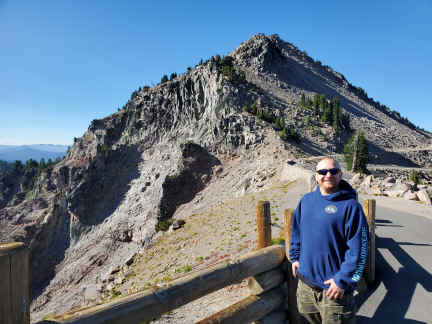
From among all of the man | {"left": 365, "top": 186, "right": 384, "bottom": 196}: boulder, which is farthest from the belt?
{"left": 365, "top": 186, "right": 384, "bottom": 196}: boulder

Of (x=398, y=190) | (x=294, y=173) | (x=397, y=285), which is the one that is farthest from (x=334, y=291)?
(x=294, y=173)

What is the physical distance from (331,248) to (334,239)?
0.46 ft

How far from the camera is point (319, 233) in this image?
3418mm

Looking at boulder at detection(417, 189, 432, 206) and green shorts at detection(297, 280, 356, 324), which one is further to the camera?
boulder at detection(417, 189, 432, 206)

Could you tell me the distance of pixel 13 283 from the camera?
2029 millimetres

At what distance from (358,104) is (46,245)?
92.9 m

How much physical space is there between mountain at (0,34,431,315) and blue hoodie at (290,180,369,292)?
2535 centimetres

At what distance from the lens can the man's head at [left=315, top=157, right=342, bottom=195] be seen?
11.2ft

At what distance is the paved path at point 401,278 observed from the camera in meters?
5.16

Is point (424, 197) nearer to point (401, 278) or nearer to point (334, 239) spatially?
point (401, 278)

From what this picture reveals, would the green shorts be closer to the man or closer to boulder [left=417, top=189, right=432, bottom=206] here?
the man

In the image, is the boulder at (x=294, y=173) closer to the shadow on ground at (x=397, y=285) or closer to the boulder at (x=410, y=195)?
the boulder at (x=410, y=195)

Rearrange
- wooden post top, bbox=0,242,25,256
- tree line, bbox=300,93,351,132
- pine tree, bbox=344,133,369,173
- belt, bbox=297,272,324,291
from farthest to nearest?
tree line, bbox=300,93,351,132
pine tree, bbox=344,133,369,173
belt, bbox=297,272,324,291
wooden post top, bbox=0,242,25,256

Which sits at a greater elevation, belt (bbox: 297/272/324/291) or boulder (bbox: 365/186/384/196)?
belt (bbox: 297/272/324/291)
